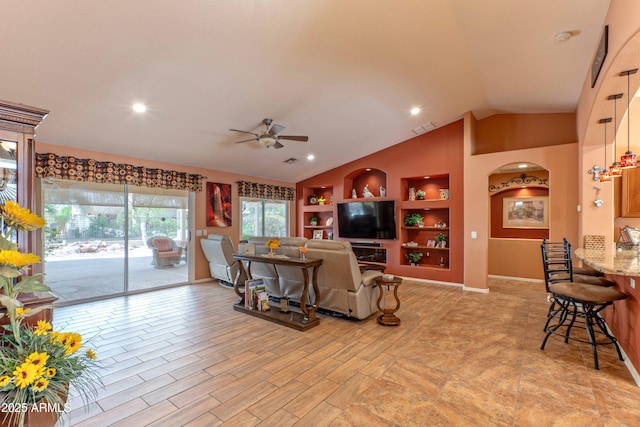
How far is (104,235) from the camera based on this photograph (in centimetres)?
530

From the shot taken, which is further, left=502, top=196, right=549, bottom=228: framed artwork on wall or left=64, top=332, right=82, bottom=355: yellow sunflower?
left=502, top=196, right=549, bottom=228: framed artwork on wall

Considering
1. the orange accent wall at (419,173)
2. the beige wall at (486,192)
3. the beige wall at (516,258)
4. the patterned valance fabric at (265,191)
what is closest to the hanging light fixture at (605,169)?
the beige wall at (486,192)

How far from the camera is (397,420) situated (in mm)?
→ 2070

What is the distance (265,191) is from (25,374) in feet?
23.1

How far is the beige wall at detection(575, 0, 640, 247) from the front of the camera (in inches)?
93.0

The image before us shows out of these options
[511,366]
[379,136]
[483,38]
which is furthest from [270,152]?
[511,366]

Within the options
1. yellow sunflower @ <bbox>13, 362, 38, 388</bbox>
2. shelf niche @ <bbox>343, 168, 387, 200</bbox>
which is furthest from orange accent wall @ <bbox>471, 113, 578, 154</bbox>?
yellow sunflower @ <bbox>13, 362, 38, 388</bbox>

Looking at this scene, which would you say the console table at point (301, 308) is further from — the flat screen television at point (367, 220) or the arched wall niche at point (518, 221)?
the arched wall niche at point (518, 221)

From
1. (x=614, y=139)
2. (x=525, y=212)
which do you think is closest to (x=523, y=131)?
(x=614, y=139)

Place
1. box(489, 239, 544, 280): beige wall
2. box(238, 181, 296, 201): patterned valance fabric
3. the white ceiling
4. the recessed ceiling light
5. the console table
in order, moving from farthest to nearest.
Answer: box(238, 181, 296, 201): patterned valance fabric, box(489, 239, 544, 280): beige wall, the console table, the recessed ceiling light, the white ceiling

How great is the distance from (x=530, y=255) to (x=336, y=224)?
456 cm

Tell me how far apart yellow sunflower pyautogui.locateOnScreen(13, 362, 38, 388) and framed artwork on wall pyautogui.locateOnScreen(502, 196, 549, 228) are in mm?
8643

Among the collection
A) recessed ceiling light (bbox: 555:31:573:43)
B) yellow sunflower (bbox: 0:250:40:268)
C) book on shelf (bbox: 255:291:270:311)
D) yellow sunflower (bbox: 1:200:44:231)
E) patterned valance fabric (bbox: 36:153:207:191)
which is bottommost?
book on shelf (bbox: 255:291:270:311)

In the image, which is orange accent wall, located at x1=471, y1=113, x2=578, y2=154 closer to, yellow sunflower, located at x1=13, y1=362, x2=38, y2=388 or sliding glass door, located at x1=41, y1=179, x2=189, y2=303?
sliding glass door, located at x1=41, y1=179, x2=189, y2=303
